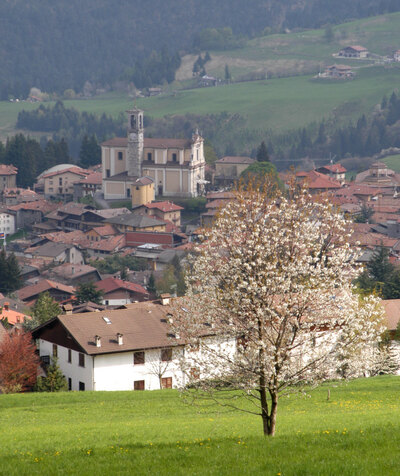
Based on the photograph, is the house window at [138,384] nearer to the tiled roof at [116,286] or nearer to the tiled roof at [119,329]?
the tiled roof at [119,329]

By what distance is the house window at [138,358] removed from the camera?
135 ft

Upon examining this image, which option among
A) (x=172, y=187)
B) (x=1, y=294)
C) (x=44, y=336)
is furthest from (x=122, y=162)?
(x=44, y=336)

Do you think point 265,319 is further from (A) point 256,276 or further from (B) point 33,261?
(B) point 33,261

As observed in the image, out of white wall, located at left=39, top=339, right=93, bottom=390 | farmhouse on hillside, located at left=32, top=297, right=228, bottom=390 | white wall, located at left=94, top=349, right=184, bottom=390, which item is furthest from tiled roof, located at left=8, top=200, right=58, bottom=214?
white wall, located at left=94, top=349, right=184, bottom=390

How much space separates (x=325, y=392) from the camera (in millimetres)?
34406

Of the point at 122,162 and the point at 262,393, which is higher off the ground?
the point at 122,162

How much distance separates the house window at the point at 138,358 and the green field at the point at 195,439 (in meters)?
7.64

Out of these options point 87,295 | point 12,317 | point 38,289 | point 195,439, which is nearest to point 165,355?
point 195,439

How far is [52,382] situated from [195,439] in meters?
19.8

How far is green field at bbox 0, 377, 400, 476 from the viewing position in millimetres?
17609

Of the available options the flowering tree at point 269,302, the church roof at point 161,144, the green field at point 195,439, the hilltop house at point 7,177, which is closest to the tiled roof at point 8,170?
the hilltop house at point 7,177

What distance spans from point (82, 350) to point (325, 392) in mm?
11024

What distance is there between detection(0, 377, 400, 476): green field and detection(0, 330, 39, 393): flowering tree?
6.32m

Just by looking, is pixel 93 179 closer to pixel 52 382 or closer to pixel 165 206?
pixel 165 206
